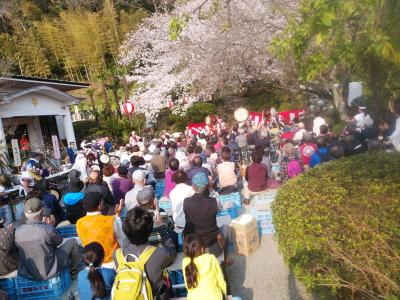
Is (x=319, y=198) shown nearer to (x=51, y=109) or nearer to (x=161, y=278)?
(x=161, y=278)

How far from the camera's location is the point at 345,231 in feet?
9.89

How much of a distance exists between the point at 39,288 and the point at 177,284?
5.38 ft

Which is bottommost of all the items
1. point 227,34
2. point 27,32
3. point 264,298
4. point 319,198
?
point 264,298

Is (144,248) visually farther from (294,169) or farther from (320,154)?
(320,154)

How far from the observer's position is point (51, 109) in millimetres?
16984

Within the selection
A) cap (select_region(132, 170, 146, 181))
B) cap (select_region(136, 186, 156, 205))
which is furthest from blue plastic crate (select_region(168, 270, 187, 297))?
cap (select_region(132, 170, 146, 181))

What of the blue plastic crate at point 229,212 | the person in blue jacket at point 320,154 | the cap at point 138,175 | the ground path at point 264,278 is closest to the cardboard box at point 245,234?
the ground path at point 264,278

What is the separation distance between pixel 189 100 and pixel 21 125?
895cm

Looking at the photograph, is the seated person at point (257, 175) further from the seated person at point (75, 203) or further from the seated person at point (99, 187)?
the seated person at point (75, 203)

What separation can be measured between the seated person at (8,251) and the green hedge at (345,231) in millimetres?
2990

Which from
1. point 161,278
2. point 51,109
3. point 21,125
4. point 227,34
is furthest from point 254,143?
point 21,125

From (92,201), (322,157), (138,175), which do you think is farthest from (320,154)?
(92,201)

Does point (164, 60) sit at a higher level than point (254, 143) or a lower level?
higher

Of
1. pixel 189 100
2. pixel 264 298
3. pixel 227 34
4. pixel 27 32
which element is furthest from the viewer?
pixel 27 32
